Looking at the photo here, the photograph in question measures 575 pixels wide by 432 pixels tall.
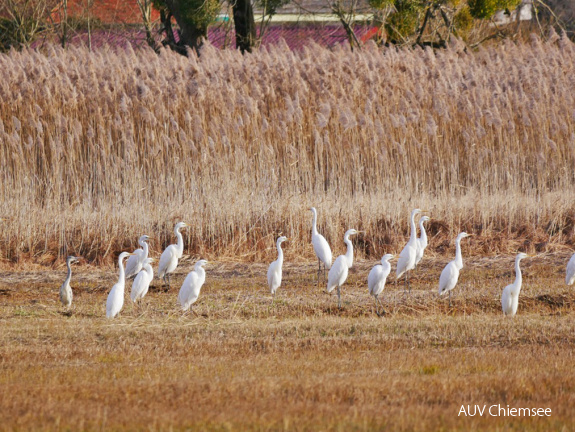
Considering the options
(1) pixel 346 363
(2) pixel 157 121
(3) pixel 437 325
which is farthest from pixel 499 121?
(1) pixel 346 363

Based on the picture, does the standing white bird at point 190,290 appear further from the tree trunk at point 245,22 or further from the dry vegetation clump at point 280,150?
the tree trunk at point 245,22

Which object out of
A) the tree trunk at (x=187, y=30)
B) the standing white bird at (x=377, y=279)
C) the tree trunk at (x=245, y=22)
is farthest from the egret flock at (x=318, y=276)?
the tree trunk at (x=187, y=30)

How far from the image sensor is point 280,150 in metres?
13.9

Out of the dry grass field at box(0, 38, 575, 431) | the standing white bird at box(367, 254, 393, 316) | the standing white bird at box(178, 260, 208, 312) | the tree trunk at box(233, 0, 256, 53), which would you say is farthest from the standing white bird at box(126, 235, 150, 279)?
the tree trunk at box(233, 0, 256, 53)

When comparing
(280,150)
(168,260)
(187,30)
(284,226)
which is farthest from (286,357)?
(187,30)

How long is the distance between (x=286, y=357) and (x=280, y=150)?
7327 millimetres

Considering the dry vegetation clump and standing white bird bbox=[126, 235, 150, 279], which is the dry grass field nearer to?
the dry vegetation clump

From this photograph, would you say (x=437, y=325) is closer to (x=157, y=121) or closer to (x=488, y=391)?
(x=488, y=391)

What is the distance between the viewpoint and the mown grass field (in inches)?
190

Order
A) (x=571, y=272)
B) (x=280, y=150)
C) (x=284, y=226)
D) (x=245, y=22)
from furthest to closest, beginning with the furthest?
(x=245, y=22) → (x=280, y=150) → (x=284, y=226) → (x=571, y=272)

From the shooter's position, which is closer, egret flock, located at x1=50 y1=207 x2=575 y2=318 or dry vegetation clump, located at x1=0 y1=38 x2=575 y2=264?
egret flock, located at x1=50 y1=207 x2=575 y2=318

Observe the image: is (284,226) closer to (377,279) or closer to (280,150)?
(280,150)

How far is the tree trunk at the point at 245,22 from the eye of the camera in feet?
64.6

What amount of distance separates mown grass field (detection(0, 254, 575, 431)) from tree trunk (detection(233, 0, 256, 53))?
969 centimetres
